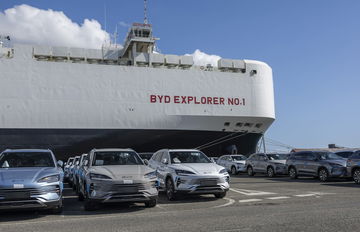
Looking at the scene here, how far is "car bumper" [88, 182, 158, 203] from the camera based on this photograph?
8.03m

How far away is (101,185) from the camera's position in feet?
26.6

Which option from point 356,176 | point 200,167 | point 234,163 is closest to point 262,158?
point 234,163

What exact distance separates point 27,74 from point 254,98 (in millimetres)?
19707

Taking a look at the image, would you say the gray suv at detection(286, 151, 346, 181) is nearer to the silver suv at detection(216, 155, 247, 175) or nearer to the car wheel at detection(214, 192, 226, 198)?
the silver suv at detection(216, 155, 247, 175)

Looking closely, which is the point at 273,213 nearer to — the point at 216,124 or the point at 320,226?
the point at 320,226

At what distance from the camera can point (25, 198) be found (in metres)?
7.25

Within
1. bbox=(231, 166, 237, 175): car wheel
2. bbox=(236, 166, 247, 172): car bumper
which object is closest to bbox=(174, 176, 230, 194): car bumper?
bbox=(236, 166, 247, 172): car bumper

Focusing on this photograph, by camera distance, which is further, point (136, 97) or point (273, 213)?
point (136, 97)

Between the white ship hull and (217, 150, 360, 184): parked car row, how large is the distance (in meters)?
8.01

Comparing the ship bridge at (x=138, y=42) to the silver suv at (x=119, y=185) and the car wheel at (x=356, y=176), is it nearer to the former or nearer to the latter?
the car wheel at (x=356, y=176)

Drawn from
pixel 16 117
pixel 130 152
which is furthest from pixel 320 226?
pixel 16 117

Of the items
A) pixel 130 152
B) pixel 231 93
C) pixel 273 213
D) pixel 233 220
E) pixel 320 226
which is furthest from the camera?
pixel 231 93

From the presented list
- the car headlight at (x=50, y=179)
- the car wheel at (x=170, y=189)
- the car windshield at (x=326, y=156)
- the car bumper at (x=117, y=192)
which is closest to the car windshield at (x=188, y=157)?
the car wheel at (x=170, y=189)

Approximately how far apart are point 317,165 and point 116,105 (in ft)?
56.9
